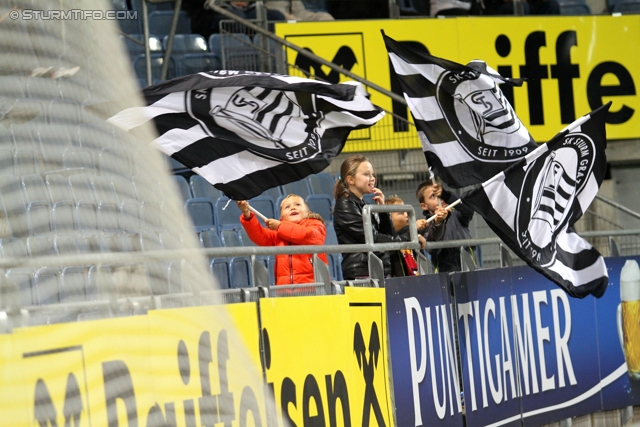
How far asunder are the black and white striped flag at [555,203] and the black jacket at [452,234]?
0.32 meters

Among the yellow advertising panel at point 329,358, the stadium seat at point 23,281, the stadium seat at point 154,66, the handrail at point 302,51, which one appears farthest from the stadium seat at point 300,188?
the stadium seat at point 23,281

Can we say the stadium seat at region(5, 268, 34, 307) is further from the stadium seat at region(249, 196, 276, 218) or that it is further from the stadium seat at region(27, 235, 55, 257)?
the stadium seat at region(249, 196, 276, 218)

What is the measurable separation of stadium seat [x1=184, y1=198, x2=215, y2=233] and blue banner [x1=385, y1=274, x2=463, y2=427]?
2825mm

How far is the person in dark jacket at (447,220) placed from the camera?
7098 millimetres

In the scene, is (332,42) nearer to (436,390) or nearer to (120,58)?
(436,390)

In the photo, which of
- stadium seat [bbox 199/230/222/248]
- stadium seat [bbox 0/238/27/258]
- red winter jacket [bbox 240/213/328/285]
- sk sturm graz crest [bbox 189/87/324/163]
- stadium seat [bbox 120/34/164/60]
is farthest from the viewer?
stadium seat [bbox 120/34/164/60]

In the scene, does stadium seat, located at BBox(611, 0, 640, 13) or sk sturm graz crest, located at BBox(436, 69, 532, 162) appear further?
stadium seat, located at BBox(611, 0, 640, 13)

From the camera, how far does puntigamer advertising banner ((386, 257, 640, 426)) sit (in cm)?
616

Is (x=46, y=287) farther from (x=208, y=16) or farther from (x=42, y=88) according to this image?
(x=208, y=16)

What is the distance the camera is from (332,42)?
38.1 feet

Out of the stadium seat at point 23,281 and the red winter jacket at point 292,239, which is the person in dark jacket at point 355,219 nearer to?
the red winter jacket at point 292,239

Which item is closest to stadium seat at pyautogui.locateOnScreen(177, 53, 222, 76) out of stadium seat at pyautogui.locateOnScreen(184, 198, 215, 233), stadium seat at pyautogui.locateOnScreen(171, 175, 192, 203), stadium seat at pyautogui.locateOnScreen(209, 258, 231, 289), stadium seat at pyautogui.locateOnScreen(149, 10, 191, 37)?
stadium seat at pyautogui.locateOnScreen(149, 10, 191, 37)

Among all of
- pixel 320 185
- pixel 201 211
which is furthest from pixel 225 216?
pixel 320 185

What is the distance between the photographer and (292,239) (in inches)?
244
